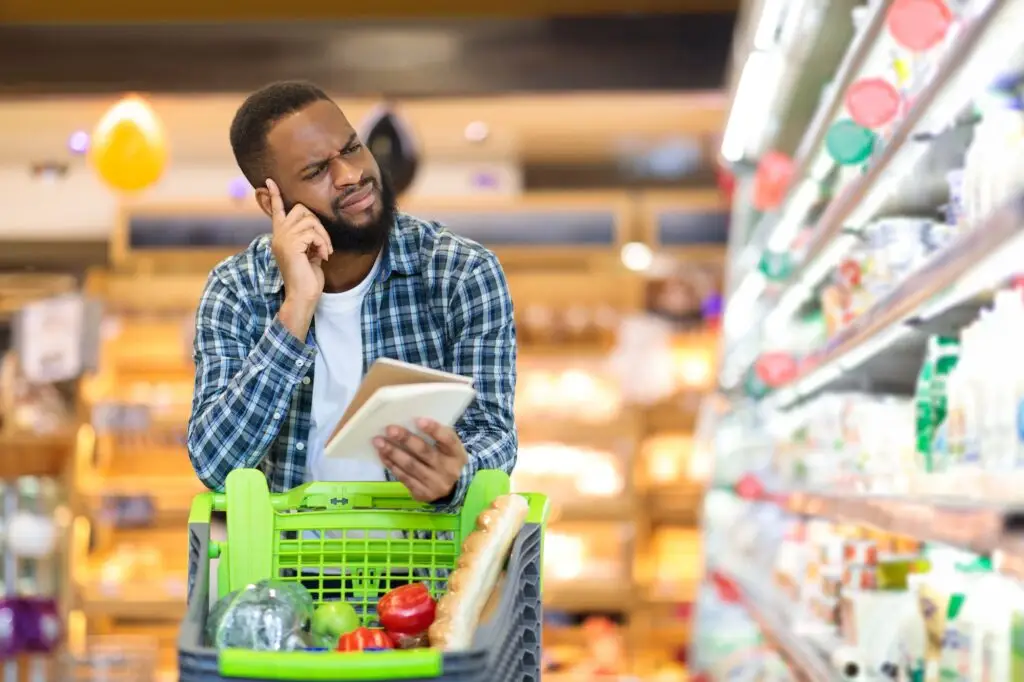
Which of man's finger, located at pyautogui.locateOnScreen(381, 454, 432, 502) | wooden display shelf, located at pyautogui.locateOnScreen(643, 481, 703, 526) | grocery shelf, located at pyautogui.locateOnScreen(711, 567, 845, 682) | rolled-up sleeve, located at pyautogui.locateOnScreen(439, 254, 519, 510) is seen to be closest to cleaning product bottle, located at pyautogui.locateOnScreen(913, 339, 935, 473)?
grocery shelf, located at pyautogui.locateOnScreen(711, 567, 845, 682)

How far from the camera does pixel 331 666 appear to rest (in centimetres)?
133

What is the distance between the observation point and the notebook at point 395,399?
4.79ft

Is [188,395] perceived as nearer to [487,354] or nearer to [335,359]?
[335,359]

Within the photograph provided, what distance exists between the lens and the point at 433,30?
241 inches

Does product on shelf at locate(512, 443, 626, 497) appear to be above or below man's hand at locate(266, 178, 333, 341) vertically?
below

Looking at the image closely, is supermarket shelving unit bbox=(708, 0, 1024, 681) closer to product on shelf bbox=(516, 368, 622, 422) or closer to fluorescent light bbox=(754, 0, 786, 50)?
fluorescent light bbox=(754, 0, 786, 50)

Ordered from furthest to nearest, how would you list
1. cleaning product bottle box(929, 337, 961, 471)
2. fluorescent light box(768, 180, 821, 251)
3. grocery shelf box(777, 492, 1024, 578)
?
1. fluorescent light box(768, 180, 821, 251)
2. cleaning product bottle box(929, 337, 961, 471)
3. grocery shelf box(777, 492, 1024, 578)

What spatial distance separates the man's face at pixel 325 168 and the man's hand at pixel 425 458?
331 millimetres

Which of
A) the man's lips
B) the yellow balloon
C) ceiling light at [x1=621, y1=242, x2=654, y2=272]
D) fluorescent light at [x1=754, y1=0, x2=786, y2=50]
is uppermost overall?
the yellow balloon

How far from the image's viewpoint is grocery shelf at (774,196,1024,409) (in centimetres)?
160

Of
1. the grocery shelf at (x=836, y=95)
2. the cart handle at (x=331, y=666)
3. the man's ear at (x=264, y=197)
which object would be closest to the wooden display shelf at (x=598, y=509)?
the grocery shelf at (x=836, y=95)

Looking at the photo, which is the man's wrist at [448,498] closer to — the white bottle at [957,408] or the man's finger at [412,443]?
the man's finger at [412,443]

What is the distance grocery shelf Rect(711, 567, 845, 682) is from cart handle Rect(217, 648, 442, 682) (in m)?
1.48

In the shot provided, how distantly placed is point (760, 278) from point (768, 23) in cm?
134
